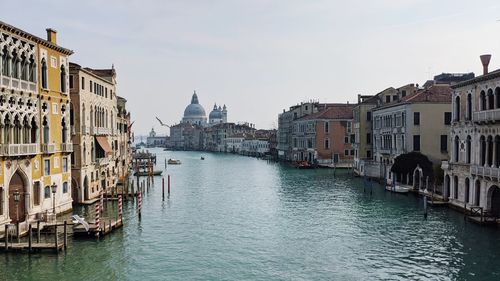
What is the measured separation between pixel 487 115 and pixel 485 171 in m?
2.76

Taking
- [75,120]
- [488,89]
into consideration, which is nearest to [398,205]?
[488,89]

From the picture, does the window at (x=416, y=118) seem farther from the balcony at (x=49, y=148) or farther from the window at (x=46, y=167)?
the window at (x=46, y=167)

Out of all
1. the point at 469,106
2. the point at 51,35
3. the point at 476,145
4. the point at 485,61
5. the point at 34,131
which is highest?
Answer: the point at 51,35

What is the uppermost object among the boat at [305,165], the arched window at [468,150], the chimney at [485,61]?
the chimney at [485,61]

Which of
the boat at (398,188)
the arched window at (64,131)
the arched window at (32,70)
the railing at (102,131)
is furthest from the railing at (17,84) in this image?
the boat at (398,188)

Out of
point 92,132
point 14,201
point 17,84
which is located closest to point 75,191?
point 92,132

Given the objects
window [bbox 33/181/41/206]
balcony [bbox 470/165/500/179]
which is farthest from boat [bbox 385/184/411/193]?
window [bbox 33/181/41/206]

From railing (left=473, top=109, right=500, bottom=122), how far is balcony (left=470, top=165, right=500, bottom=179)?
7.81 ft

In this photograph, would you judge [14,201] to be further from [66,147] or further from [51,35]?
[51,35]

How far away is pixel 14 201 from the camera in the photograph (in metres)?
22.4

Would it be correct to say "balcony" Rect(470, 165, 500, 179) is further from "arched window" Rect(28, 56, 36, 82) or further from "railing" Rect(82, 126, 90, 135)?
"railing" Rect(82, 126, 90, 135)

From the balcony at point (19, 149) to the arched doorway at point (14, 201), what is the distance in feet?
3.64

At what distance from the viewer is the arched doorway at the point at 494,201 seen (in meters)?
24.4

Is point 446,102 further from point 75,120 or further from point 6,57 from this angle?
point 6,57
